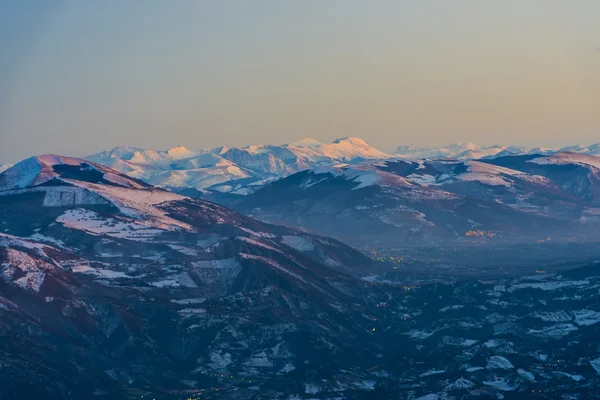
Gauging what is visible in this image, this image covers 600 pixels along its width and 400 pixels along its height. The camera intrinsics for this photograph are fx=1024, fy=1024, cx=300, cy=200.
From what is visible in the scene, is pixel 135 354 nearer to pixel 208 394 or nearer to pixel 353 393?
pixel 208 394

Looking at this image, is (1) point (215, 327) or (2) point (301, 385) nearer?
(2) point (301, 385)

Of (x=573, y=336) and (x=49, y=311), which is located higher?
(x=49, y=311)

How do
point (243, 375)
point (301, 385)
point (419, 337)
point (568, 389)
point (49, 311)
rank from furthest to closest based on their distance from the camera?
point (419, 337)
point (49, 311)
point (243, 375)
point (301, 385)
point (568, 389)

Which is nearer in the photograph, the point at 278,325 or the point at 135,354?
the point at 135,354

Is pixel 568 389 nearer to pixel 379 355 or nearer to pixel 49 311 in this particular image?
pixel 379 355

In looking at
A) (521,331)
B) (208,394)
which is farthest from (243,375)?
(521,331)

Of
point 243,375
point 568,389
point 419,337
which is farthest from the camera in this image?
point 419,337

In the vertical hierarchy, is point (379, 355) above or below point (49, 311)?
below

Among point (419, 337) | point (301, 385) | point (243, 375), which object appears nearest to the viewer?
point (301, 385)

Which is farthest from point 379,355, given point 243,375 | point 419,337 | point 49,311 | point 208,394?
point 49,311
